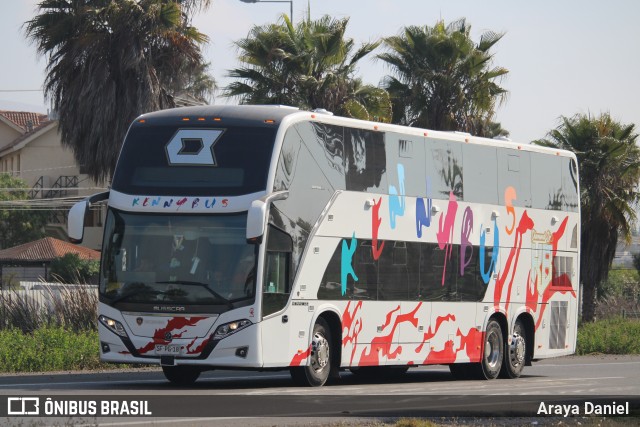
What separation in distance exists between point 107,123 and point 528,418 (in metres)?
28.8

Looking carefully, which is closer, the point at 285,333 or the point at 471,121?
the point at 285,333

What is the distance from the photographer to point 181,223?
60.4 ft

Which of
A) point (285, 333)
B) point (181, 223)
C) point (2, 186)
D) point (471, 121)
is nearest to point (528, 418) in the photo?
point (285, 333)

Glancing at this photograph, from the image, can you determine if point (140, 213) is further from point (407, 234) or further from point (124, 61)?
point (124, 61)

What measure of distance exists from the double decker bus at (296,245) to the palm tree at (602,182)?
21.4 m

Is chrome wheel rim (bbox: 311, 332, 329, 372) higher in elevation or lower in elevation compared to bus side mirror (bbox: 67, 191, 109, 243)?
lower

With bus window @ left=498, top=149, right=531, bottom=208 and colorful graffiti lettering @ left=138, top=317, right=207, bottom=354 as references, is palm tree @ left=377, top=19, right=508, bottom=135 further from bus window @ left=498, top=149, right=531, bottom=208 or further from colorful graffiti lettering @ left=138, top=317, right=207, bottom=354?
colorful graffiti lettering @ left=138, top=317, right=207, bottom=354

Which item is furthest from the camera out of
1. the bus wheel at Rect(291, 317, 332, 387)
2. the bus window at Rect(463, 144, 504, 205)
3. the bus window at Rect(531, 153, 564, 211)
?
the bus window at Rect(531, 153, 564, 211)

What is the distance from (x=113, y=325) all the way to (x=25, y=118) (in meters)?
63.5

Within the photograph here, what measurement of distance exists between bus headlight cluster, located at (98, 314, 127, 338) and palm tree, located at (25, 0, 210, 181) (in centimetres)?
2333

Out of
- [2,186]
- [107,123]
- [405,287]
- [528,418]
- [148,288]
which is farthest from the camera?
[2,186]

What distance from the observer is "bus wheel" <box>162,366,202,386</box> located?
19625 mm

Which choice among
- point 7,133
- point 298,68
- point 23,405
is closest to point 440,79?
point 298,68

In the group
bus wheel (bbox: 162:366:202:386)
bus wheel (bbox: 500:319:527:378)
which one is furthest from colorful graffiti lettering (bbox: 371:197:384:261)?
bus wheel (bbox: 500:319:527:378)
